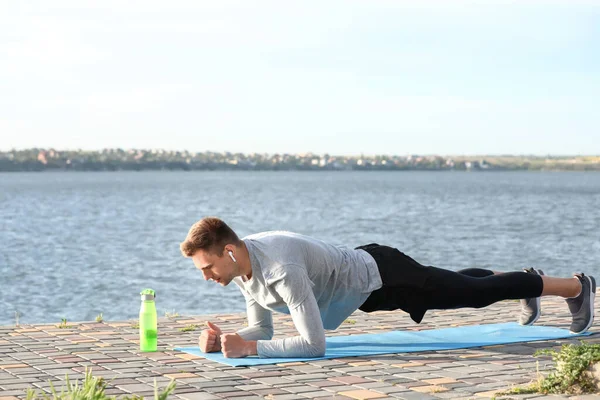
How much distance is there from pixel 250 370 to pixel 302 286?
1.95 ft

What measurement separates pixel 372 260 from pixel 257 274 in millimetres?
858

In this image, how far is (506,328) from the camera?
768 cm

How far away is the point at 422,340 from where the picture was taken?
23.7ft

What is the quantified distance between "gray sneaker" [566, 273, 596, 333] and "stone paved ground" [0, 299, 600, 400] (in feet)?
0.46

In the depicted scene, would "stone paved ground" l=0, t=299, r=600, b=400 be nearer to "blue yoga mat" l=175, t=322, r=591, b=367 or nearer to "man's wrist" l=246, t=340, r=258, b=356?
"blue yoga mat" l=175, t=322, r=591, b=367

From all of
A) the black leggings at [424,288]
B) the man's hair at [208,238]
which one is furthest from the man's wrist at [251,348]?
the black leggings at [424,288]

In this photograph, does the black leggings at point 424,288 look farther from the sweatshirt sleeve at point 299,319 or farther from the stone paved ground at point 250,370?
the sweatshirt sleeve at point 299,319

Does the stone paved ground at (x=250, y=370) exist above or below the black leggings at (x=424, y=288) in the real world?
below

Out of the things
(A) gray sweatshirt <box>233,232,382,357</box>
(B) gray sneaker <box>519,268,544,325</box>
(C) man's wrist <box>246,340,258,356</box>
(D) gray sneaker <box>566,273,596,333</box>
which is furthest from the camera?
(B) gray sneaker <box>519,268,544,325</box>

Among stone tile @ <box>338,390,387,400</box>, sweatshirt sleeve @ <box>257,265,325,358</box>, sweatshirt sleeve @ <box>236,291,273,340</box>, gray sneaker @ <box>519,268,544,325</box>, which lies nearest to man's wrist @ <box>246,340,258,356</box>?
sweatshirt sleeve @ <box>257,265,325,358</box>

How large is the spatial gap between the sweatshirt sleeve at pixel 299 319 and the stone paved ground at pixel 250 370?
103 mm

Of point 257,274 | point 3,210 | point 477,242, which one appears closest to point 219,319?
point 257,274

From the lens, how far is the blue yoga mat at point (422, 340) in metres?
6.66

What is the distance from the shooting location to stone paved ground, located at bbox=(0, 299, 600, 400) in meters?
5.52
